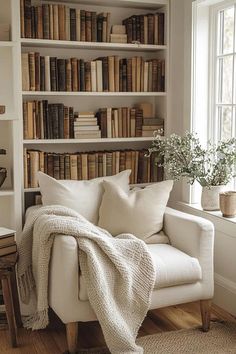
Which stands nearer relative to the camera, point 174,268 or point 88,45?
point 174,268

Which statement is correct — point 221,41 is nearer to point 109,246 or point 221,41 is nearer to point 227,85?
point 227,85

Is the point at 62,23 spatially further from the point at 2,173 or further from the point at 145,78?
the point at 2,173

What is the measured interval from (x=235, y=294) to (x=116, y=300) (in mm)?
992

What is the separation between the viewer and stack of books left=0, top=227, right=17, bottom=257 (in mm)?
3123

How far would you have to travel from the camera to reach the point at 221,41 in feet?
12.7

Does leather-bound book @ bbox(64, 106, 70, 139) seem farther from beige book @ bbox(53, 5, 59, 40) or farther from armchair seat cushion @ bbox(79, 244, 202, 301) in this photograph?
armchair seat cushion @ bbox(79, 244, 202, 301)

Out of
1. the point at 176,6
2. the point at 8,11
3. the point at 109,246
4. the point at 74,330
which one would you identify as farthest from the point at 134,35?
the point at 74,330

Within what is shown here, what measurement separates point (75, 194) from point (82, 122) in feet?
2.16

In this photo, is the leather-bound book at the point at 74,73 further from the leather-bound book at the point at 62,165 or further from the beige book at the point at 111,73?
the leather-bound book at the point at 62,165

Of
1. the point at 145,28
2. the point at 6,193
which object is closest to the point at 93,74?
the point at 145,28

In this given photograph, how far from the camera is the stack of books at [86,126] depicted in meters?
3.90

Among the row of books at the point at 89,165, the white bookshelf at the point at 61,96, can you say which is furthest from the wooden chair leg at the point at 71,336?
the row of books at the point at 89,165

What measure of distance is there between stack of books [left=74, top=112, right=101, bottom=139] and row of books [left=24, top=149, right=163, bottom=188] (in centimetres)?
14

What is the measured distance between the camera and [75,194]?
3521mm
